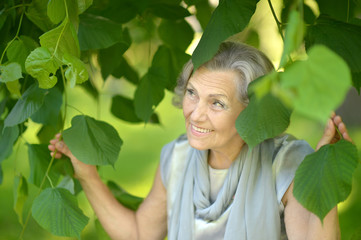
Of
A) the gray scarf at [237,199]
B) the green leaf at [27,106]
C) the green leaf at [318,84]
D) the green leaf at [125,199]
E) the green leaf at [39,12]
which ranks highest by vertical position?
the green leaf at [318,84]

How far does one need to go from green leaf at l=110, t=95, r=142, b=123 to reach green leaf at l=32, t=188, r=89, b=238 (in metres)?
0.76

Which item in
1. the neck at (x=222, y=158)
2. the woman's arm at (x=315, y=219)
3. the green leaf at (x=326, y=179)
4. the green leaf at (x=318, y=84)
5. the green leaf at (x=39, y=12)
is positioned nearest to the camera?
the green leaf at (x=318, y=84)

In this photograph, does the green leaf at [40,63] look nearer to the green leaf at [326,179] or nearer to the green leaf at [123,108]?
the green leaf at [326,179]

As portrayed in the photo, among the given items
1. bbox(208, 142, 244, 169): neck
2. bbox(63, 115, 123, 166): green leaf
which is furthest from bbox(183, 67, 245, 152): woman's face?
bbox(63, 115, 123, 166): green leaf

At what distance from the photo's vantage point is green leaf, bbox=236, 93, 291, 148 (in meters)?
1.02

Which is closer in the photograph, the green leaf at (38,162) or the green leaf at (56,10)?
the green leaf at (56,10)

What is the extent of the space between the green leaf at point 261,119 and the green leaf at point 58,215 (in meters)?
0.54

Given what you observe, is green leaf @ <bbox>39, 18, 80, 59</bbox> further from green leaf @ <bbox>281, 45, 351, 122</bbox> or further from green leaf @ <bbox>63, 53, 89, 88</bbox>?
green leaf @ <bbox>281, 45, 351, 122</bbox>

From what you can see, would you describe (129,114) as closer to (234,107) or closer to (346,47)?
(234,107)

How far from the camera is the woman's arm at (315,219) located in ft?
4.09

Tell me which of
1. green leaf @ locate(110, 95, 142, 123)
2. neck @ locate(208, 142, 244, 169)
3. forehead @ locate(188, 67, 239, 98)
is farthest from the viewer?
green leaf @ locate(110, 95, 142, 123)

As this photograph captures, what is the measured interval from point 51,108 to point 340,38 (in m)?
0.94

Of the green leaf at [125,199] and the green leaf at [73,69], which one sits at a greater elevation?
the green leaf at [73,69]

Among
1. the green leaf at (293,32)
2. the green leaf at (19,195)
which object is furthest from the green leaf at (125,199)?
the green leaf at (293,32)
